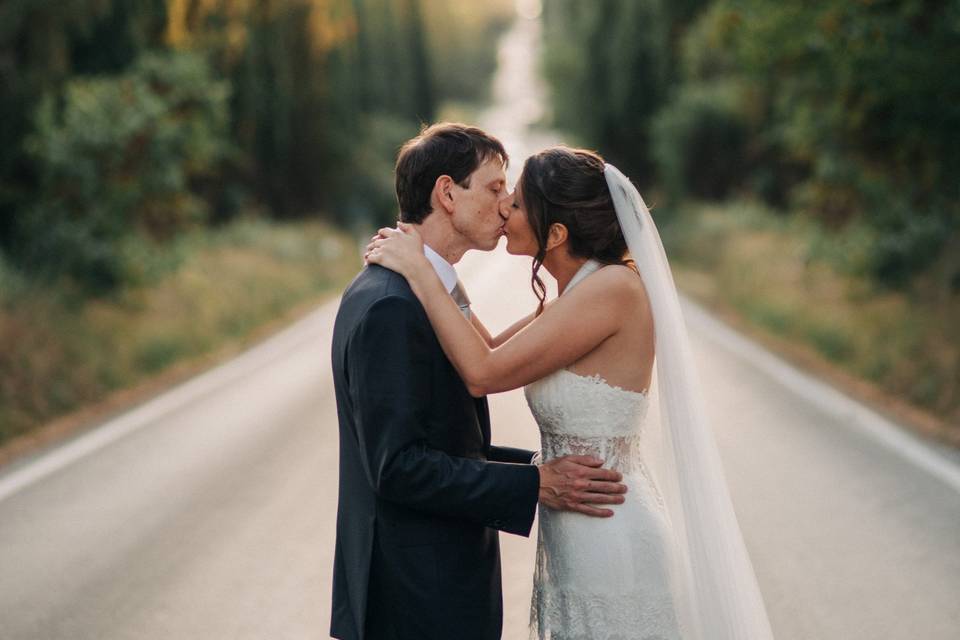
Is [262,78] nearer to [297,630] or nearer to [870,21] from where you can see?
[870,21]

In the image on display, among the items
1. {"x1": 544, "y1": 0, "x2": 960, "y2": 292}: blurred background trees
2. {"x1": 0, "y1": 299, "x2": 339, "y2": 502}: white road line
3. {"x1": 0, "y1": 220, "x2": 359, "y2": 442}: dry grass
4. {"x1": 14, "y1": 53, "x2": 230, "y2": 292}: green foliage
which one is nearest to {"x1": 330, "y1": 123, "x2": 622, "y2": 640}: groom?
{"x1": 0, "y1": 299, "x2": 339, "y2": 502}: white road line

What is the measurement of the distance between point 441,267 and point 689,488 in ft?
3.28

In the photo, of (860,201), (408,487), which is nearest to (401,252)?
(408,487)

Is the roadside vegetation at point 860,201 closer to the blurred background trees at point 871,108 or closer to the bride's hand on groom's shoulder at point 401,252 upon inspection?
the blurred background trees at point 871,108

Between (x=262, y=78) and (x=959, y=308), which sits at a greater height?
(x=262, y=78)

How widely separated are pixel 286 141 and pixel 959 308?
62.2ft

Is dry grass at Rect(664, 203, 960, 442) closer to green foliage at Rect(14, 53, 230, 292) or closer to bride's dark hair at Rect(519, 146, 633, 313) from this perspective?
bride's dark hair at Rect(519, 146, 633, 313)

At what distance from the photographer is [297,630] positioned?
15.8 ft

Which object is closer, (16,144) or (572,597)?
(572,597)

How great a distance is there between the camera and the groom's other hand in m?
3.02

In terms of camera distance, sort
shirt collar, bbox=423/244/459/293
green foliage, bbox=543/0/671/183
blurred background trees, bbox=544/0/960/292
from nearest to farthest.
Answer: shirt collar, bbox=423/244/459/293, blurred background trees, bbox=544/0/960/292, green foliage, bbox=543/0/671/183

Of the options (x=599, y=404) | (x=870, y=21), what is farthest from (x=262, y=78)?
(x=599, y=404)

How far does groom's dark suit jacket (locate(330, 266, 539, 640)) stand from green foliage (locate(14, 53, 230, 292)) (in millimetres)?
12400

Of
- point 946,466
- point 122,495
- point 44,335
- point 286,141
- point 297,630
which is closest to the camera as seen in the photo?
point 297,630
